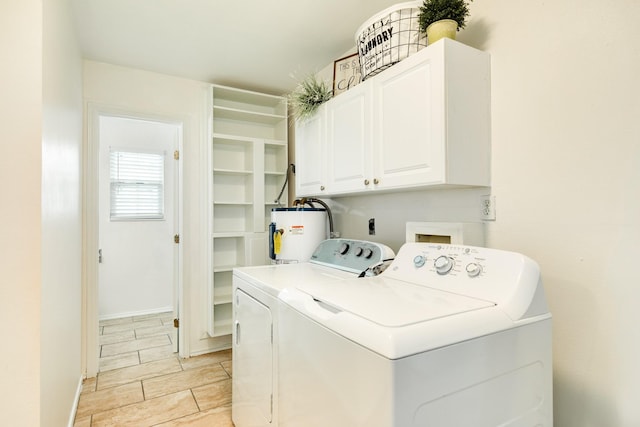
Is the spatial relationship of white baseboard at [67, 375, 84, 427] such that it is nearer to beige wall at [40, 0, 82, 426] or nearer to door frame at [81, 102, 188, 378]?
beige wall at [40, 0, 82, 426]

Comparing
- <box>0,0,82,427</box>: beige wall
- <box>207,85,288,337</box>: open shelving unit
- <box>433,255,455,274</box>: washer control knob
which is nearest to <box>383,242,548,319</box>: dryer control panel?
<box>433,255,455,274</box>: washer control knob

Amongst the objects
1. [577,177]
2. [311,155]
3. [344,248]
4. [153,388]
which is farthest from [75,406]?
[577,177]

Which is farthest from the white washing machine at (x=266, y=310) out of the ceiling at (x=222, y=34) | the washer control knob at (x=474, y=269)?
the ceiling at (x=222, y=34)

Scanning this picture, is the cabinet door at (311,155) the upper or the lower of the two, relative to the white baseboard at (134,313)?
upper

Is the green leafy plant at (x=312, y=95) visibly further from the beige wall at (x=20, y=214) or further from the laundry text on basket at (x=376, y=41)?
the beige wall at (x=20, y=214)

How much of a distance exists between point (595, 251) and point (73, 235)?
2689 mm

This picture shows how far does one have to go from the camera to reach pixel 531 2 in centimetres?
129

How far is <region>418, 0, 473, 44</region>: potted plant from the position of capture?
1.34m

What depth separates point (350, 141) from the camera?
5.98 feet

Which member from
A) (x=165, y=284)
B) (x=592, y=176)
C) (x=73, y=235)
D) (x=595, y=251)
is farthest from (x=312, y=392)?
(x=165, y=284)

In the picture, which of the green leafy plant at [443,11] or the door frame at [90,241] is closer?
the green leafy plant at [443,11]

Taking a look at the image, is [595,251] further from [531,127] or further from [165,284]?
[165,284]

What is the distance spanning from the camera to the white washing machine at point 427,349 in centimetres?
76

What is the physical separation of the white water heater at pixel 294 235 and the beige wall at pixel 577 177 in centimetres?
113
